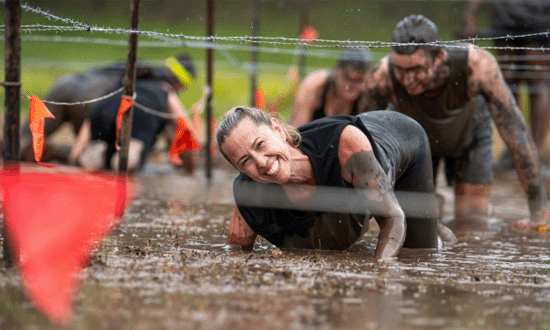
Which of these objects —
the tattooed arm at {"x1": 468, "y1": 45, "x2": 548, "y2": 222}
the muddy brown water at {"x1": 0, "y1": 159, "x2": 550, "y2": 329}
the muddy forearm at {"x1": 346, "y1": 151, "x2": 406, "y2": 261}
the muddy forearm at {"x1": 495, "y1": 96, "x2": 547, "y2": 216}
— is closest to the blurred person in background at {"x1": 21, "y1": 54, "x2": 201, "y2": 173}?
Result: the tattooed arm at {"x1": 468, "y1": 45, "x2": 548, "y2": 222}

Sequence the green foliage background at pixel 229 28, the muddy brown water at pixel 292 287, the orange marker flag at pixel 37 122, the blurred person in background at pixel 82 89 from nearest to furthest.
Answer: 1. the muddy brown water at pixel 292 287
2. the orange marker flag at pixel 37 122
3. the blurred person in background at pixel 82 89
4. the green foliage background at pixel 229 28

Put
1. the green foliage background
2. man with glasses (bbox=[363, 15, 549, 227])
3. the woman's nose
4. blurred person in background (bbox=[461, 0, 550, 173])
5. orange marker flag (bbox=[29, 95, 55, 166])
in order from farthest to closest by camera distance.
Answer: the green foliage background < blurred person in background (bbox=[461, 0, 550, 173]) < man with glasses (bbox=[363, 15, 549, 227]) < orange marker flag (bbox=[29, 95, 55, 166]) < the woman's nose

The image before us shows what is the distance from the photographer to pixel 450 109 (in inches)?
196

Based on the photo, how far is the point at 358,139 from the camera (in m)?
3.40

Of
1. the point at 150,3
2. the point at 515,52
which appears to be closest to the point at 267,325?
the point at 515,52

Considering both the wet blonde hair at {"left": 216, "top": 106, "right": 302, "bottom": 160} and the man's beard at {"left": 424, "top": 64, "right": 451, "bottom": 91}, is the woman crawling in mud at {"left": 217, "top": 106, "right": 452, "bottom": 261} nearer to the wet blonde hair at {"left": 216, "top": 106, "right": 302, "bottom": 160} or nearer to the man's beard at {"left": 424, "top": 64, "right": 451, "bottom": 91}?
the wet blonde hair at {"left": 216, "top": 106, "right": 302, "bottom": 160}

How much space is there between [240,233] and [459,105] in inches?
81.7

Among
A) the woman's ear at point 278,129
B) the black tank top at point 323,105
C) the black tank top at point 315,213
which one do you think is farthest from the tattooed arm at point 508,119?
the woman's ear at point 278,129

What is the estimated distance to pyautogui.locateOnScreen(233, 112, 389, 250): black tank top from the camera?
344 cm

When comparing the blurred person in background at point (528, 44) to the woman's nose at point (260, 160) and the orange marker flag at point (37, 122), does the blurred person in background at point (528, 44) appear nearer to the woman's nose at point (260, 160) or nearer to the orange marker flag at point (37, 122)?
the woman's nose at point (260, 160)

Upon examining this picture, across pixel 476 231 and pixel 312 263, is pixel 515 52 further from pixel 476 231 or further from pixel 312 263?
pixel 312 263

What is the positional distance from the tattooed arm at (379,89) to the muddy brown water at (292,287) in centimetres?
114

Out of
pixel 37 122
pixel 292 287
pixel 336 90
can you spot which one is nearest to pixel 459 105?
pixel 336 90

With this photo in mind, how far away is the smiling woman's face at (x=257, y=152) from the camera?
127 inches
